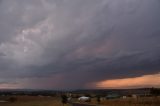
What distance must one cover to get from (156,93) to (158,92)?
359cm

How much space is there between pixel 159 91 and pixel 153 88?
7055 mm

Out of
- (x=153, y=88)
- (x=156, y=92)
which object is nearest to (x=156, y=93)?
(x=156, y=92)

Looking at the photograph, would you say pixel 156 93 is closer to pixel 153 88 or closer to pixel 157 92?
pixel 157 92

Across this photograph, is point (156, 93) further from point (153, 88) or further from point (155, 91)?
point (153, 88)

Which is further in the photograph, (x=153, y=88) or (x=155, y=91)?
(x=153, y=88)

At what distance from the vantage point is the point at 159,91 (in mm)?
124250

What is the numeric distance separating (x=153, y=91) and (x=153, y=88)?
21.6 ft

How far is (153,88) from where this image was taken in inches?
5167

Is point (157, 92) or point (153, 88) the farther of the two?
point (153, 88)

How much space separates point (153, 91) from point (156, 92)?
3.28m

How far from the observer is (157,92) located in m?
122

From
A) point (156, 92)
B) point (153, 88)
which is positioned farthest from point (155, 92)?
point (153, 88)

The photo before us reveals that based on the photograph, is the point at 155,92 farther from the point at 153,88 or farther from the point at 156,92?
the point at 153,88

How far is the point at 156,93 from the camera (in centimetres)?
11969
